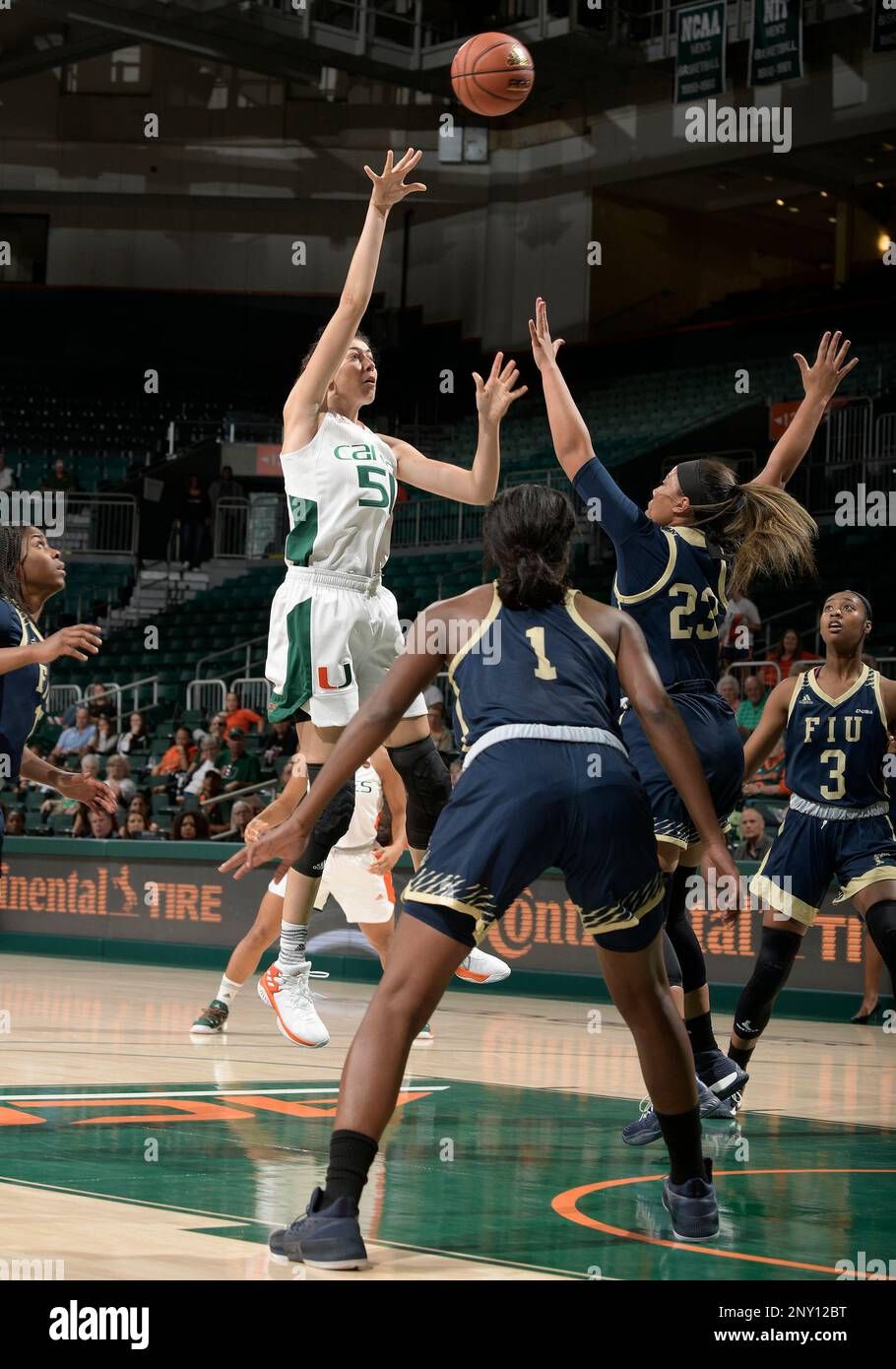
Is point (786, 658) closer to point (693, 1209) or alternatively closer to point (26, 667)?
point (26, 667)

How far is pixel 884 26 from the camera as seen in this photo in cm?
2000

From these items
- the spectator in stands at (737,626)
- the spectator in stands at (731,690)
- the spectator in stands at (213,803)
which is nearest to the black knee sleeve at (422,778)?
the spectator in stands at (731,690)

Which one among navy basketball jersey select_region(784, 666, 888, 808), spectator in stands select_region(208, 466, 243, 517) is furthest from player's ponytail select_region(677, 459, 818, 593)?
spectator in stands select_region(208, 466, 243, 517)

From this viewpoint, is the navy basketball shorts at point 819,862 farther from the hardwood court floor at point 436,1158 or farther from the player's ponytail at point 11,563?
the player's ponytail at point 11,563

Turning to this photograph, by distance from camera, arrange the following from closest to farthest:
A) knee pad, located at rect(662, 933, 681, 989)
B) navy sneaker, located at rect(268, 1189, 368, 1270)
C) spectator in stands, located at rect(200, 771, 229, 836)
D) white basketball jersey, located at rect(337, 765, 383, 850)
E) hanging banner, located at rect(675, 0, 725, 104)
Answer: navy sneaker, located at rect(268, 1189, 368, 1270)
knee pad, located at rect(662, 933, 681, 989)
white basketball jersey, located at rect(337, 765, 383, 850)
spectator in stands, located at rect(200, 771, 229, 836)
hanging banner, located at rect(675, 0, 725, 104)

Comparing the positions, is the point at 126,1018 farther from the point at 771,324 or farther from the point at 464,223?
the point at 464,223

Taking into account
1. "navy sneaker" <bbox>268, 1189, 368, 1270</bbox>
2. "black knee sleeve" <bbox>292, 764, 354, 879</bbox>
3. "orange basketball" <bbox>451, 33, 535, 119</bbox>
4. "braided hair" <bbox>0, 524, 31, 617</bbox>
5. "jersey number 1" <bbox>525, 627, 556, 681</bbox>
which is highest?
"orange basketball" <bbox>451, 33, 535, 119</bbox>

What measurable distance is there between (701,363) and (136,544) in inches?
350

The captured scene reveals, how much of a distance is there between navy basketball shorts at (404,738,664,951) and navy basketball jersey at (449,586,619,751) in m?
0.09

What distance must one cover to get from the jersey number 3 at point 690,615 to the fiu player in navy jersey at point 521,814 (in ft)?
5.66

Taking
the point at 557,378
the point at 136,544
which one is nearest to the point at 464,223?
the point at 136,544

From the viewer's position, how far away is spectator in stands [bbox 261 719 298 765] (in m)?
17.2

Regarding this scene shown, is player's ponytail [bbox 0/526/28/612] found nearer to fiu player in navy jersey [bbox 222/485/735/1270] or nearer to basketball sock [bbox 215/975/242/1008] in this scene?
fiu player in navy jersey [bbox 222/485/735/1270]

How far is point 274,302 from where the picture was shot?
2991 cm
